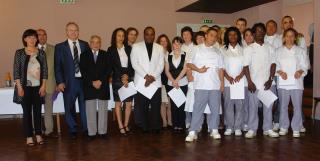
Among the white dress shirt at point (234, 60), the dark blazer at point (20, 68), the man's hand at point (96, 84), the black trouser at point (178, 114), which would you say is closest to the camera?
the dark blazer at point (20, 68)

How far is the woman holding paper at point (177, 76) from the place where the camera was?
511cm

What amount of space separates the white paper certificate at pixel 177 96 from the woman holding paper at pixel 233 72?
63 cm

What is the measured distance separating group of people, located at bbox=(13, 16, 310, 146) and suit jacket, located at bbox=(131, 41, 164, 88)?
14mm

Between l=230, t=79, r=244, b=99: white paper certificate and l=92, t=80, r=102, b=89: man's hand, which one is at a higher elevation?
l=92, t=80, r=102, b=89: man's hand

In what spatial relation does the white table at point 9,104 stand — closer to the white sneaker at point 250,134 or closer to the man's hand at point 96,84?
the man's hand at point 96,84

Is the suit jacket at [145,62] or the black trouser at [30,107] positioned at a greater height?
the suit jacket at [145,62]

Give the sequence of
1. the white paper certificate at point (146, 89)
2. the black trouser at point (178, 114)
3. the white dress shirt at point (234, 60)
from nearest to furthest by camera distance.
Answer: the white dress shirt at point (234, 60), the white paper certificate at point (146, 89), the black trouser at point (178, 114)

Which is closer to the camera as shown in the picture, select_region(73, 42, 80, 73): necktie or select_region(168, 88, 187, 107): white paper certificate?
select_region(73, 42, 80, 73): necktie

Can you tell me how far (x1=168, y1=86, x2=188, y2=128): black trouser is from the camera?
5.16 metres

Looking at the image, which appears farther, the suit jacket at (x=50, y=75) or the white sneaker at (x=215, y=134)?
the suit jacket at (x=50, y=75)

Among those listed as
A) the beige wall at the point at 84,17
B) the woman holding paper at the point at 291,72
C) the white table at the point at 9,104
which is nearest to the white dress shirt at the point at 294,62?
the woman holding paper at the point at 291,72

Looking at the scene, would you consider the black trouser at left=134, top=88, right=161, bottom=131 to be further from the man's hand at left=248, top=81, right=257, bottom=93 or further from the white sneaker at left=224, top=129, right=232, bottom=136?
the man's hand at left=248, top=81, right=257, bottom=93

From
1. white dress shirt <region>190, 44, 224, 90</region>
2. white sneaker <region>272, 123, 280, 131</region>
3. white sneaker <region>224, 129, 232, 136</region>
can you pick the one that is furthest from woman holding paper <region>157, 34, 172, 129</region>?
white sneaker <region>272, 123, 280, 131</region>

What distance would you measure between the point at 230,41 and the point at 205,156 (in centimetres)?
162
